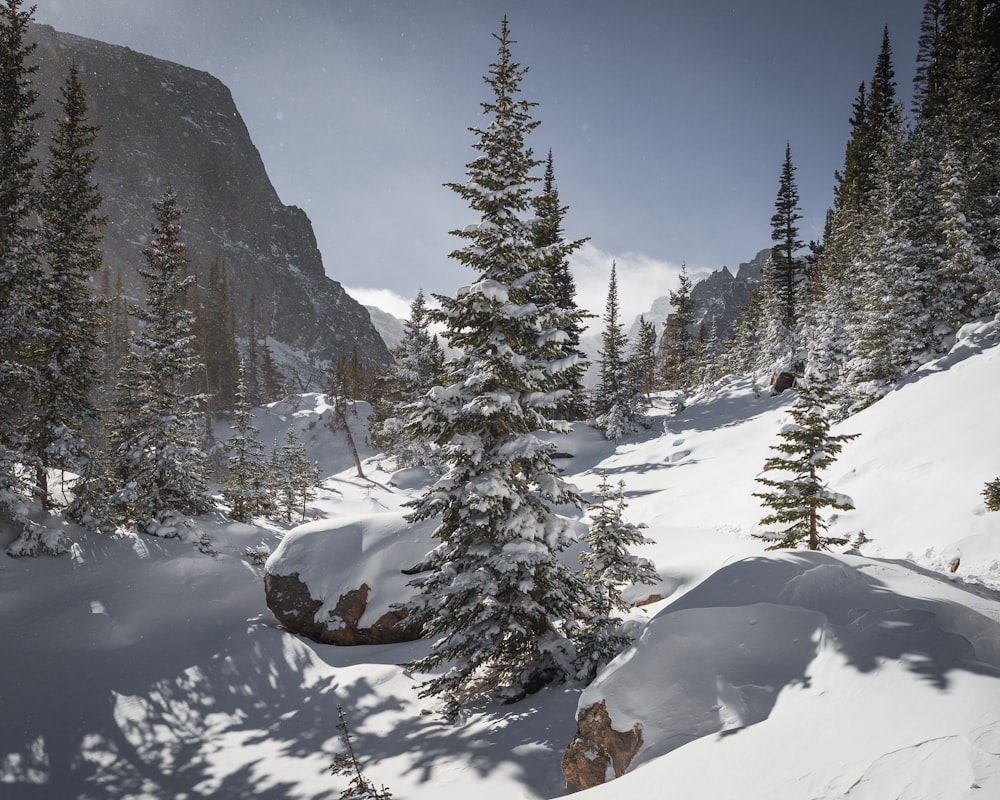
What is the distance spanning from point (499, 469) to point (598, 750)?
449 centimetres

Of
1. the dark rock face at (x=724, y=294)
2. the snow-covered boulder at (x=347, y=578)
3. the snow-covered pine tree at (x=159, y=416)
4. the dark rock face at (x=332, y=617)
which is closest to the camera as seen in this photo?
the dark rock face at (x=332, y=617)

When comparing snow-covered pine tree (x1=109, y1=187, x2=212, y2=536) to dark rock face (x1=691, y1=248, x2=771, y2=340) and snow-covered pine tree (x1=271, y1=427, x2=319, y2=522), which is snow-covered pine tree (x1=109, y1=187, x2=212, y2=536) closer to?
snow-covered pine tree (x1=271, y1=427, x2=319, y2=522)

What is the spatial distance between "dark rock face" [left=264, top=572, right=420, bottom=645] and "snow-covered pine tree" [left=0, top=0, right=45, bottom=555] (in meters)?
7.81

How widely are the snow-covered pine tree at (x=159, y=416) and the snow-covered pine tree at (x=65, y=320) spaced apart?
1148 mm

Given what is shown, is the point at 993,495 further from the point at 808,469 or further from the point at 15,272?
the point at 15,272

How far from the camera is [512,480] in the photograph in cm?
865

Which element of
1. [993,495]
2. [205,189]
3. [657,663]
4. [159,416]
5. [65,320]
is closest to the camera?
[657,663]

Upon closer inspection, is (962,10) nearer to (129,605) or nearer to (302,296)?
(129,605)

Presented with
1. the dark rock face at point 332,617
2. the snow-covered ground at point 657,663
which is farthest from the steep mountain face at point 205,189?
the dark rock face at point 332,617

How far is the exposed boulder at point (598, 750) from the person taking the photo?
15.4ft

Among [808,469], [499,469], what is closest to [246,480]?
[499,469]

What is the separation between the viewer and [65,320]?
15289 mm

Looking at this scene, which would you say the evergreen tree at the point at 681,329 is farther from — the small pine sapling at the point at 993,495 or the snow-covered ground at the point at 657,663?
the small pine sapling at the point at 993,495

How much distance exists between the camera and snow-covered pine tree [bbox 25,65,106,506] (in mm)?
14883
